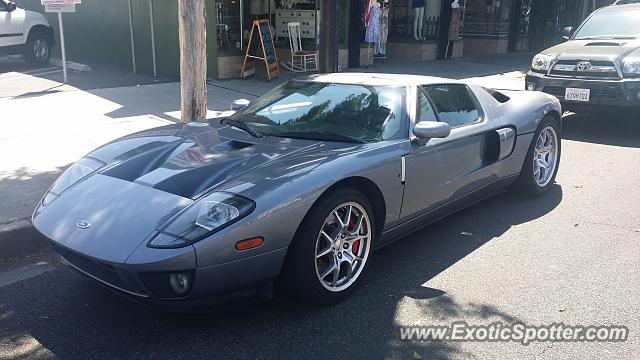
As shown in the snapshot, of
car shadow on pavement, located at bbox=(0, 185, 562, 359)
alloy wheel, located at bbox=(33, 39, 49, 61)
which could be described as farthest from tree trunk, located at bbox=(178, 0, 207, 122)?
alloy wheel, located at bbox=(33, 39, 49, 61)

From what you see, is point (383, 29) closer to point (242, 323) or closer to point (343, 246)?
point (343, 246)

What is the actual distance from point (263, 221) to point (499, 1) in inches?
731

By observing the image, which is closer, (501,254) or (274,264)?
(274,264)

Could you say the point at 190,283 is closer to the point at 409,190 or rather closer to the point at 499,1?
the point at 409,190

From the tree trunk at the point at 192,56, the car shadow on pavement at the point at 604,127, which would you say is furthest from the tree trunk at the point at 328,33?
the car shadow on pavement at the point at 604,127

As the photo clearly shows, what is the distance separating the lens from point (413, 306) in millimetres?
3627

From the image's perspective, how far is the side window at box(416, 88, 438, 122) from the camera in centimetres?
436

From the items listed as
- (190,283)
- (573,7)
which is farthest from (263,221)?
(573,7)

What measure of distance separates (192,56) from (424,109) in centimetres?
294

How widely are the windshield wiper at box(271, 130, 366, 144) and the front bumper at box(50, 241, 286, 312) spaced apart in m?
1.05

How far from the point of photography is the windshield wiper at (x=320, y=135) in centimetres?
397

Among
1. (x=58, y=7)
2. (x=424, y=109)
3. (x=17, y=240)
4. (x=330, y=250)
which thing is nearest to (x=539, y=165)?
(x=424, y=109)

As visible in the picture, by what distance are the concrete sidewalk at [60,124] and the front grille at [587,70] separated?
3889 mm

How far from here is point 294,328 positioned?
11.0ft
